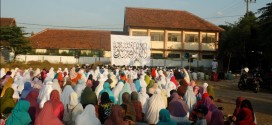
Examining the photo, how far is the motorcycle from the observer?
20.6 m

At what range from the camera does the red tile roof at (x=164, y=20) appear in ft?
131

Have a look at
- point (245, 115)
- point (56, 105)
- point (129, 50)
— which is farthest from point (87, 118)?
point (129, 50)

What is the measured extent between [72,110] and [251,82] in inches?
612

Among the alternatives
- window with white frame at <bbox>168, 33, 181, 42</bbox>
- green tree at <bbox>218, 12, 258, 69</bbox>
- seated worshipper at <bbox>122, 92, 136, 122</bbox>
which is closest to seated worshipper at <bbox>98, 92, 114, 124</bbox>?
seated worshipper at <bbox>122, 92, 136, 122</bbox>

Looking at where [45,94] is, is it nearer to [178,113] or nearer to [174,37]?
[178,113]

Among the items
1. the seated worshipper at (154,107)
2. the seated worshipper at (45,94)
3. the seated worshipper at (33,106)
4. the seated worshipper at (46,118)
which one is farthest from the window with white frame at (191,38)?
the seated worshipper at (46,118)

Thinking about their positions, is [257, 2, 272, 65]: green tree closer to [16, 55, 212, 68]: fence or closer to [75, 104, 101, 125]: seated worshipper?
[16, 55, 212, 68]: fence

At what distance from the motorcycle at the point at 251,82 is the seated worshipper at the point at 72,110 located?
14.6 m

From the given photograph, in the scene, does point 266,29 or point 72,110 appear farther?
point 266,29

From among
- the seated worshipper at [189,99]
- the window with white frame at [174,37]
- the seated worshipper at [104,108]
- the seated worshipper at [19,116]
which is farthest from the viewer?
the window with white frame at [174,37]

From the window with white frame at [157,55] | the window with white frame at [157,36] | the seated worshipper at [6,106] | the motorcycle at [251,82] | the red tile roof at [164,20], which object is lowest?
the motorcycle at [251,82]

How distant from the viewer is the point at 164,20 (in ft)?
135

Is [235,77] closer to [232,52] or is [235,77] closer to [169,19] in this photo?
[232,52]

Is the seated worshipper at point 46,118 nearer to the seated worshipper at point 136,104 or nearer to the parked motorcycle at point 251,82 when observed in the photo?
the seated worshipper at point 136,104
